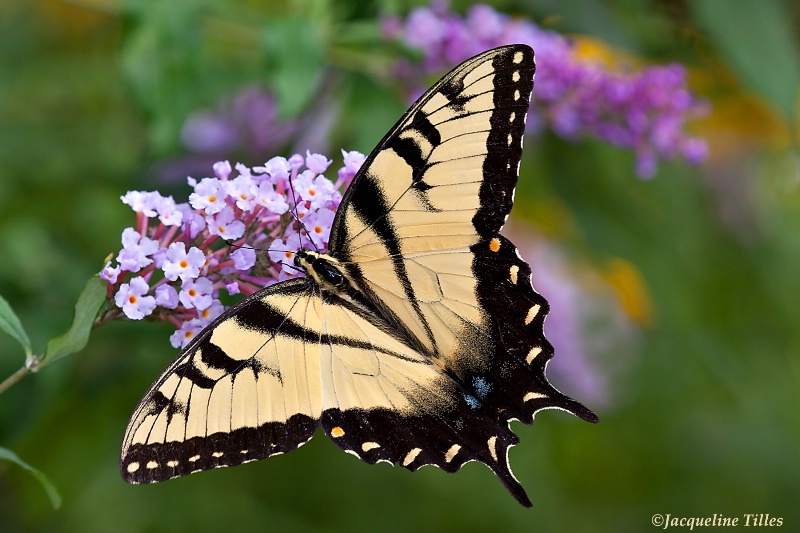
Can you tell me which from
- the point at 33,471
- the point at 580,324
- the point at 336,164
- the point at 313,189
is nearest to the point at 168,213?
the point at 313,189

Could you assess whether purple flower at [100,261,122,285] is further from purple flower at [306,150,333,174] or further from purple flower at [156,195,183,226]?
purple flower at [306,150,333,174]

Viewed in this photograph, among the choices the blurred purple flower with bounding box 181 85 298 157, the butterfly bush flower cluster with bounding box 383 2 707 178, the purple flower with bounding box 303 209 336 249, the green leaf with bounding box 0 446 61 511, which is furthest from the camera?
the blurred purple flower with bounding box 181 85 298 157

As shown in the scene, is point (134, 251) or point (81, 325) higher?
point (134, 251)

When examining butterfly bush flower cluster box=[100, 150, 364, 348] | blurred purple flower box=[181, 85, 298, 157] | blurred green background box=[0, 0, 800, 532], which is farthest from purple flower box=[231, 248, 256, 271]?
blurred purple flower box=[181, 85, 298, 157]

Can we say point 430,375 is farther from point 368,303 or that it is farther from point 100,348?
point 100,348

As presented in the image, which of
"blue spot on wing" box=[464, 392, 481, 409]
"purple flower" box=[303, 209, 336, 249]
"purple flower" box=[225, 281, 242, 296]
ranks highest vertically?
"purple flower" box=[303, 209, 336, 249]

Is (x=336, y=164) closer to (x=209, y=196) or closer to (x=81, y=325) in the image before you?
(x=209, y=196)
